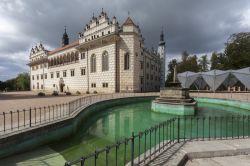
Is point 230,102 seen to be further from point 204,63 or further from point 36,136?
point 204,63

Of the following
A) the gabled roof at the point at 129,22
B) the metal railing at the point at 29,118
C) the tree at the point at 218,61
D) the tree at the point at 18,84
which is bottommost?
the metal railing at the point at 29,118

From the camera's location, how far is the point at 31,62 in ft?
212

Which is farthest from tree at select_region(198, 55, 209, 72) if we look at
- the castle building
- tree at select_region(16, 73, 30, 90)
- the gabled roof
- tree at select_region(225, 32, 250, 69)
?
tree at select_region(16, 73, 30, 90)

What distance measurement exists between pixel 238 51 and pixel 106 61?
35.8m

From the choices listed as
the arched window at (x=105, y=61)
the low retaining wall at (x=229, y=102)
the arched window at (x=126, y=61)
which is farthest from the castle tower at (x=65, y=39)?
the low retaining wall at (x=229, y=102)

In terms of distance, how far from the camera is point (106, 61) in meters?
37.3

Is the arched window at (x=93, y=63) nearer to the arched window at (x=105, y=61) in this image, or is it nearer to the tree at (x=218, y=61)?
the arched window at (x=105, y=61)

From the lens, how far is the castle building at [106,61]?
115ft

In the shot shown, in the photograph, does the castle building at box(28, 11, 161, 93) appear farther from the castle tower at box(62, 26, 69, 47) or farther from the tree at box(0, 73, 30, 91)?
the tree at box(0, 73, 30, 91)

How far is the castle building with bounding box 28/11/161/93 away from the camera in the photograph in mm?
34969

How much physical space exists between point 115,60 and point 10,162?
30.3 metres

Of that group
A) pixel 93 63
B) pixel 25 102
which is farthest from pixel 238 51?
pixel 25 102

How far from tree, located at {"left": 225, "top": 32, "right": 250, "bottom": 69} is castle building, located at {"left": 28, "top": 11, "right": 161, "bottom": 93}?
848 inches

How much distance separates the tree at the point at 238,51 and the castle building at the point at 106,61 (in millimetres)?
21546
